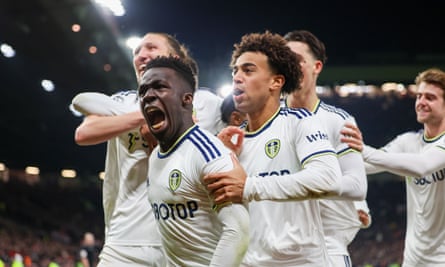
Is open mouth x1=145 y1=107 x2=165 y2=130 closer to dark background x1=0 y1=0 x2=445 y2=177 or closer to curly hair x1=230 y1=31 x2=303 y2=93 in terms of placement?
curly hair x1=230 y1=31 x2=303 y2=93

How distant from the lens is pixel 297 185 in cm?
337

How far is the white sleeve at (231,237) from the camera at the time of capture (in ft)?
10.3

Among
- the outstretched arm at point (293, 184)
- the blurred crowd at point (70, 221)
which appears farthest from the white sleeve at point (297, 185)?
the blurred crowd at point (70, 221)

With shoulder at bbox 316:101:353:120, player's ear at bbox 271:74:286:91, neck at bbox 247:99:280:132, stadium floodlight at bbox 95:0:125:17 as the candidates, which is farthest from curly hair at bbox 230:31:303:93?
stadium floodlight at bbox 95:0:125:17

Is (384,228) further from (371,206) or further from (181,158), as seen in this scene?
(181,158)

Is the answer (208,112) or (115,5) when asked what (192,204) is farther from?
(115,5)

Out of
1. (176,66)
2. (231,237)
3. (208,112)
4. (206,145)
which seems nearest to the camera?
(231,237)

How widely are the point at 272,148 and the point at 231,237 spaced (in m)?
0.69

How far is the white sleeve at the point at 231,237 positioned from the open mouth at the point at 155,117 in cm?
53

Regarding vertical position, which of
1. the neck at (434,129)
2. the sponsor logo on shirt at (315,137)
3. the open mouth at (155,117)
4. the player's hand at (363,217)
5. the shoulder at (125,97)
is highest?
the neck at (434,129)

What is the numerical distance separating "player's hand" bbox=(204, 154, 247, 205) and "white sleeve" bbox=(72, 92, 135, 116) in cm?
113

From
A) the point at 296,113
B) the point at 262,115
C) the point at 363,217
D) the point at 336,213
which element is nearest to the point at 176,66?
the point at 262,115

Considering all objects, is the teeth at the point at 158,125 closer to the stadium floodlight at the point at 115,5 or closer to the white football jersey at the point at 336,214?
the white football jersey at the point at 336,214

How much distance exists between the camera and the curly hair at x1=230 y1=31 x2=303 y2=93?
3877mm
